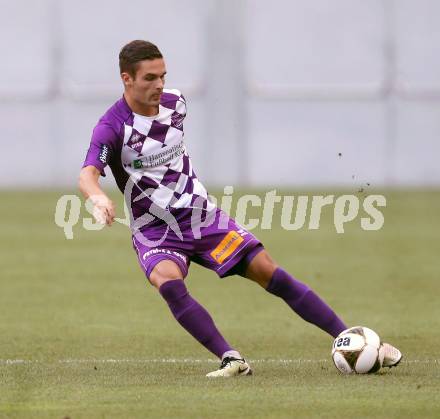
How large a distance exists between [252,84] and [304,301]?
18738 millimetres

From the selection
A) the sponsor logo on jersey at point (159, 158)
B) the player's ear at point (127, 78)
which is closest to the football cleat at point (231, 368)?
the sponsor logo on jersey at point (159, 158)

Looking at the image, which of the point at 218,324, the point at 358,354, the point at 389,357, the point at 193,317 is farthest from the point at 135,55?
the point at 218,324

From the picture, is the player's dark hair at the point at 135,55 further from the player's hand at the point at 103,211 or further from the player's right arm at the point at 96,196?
the player's hand at the point at 103,211

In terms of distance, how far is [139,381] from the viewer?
294 inches

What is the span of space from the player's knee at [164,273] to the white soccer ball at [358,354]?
1.03 metres

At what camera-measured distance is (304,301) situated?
313 inches

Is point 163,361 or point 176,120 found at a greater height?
point 176,120

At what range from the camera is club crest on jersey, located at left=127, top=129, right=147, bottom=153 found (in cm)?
795

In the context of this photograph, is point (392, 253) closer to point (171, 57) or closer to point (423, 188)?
point (423, 188)

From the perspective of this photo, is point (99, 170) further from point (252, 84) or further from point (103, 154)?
point (252, 84)

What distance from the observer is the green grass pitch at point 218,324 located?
22.0ft

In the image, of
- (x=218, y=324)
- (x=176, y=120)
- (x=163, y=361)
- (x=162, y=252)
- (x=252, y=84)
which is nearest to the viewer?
(x=162, y=252)

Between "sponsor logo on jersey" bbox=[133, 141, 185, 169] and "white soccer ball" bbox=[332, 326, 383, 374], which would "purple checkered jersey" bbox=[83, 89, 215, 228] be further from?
"white soccer ball" bbox=[332, 326, 383, 374]

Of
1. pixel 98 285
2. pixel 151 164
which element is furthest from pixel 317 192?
pixel 151 164
